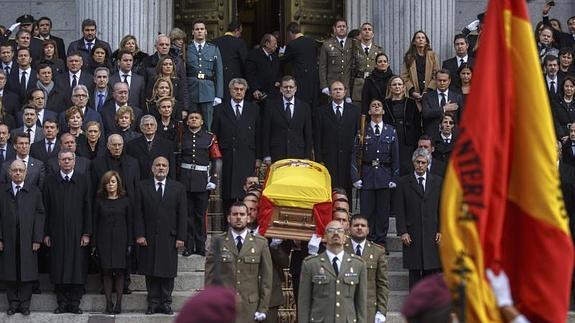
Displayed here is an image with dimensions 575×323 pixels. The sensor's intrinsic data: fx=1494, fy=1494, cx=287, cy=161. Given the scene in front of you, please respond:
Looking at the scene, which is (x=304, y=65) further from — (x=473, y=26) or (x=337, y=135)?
(x=473, y=26)

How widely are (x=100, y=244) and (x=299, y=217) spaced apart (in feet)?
7.94

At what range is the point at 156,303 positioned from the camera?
16.3 metres

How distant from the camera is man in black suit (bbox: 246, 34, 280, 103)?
19391 mm

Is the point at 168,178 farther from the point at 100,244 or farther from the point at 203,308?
the point at 203,308

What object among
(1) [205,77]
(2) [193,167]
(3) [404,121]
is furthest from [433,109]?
(2) [193,167]

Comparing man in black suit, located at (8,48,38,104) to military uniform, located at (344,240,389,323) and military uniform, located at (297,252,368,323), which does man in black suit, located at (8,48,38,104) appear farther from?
military uniform, located at (297,252,368,323)

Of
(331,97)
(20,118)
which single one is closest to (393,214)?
(331,97)

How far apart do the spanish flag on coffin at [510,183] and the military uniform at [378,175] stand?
9673 millimetres

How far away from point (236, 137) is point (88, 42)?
2.58 m

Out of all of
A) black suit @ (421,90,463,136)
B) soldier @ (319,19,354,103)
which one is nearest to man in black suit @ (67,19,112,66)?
soldier @ (319,19,354,103)

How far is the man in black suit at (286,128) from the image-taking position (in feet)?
58.3

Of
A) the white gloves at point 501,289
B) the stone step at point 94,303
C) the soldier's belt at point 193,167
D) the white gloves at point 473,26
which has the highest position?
the white gloves at point 473,26

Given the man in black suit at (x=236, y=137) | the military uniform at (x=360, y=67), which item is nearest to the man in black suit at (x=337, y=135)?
the man in black suit at (x=236, y=137)

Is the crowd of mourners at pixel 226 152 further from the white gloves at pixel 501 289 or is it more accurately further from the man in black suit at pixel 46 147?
the white gloves at pixel 501 289
